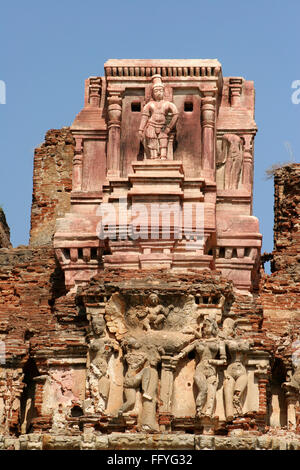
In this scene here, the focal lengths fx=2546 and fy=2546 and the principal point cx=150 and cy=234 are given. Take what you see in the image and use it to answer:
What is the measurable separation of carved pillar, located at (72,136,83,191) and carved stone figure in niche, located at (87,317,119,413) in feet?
11.9

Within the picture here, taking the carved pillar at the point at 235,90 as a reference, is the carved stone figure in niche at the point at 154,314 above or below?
below

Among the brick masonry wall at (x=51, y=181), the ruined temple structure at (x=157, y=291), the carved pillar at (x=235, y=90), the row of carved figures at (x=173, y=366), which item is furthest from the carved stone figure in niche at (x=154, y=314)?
the brick masonry wall at (x=51, y=181)

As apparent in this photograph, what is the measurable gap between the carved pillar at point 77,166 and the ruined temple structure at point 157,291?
0.04m

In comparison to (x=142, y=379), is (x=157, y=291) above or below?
above

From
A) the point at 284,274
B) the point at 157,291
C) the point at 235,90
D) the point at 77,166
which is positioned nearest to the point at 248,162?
the point at 235,90

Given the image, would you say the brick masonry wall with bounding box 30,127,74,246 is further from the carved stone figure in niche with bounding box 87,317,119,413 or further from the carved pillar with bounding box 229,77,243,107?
the carved stone figure in niche with bounding box 87,317,119,413

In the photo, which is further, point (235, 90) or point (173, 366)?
point (235, 90)

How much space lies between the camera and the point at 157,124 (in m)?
46.2

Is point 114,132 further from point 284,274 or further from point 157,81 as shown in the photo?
point 284,274

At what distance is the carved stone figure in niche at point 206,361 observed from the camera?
142 ft

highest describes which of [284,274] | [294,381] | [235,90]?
[235,90]

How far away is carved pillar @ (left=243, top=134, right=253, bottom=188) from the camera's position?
153 feet

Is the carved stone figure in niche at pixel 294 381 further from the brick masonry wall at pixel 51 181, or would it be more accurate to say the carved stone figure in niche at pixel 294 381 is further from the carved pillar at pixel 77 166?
the brick masonry wall at pixel 51 181

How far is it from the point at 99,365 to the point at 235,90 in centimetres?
666
